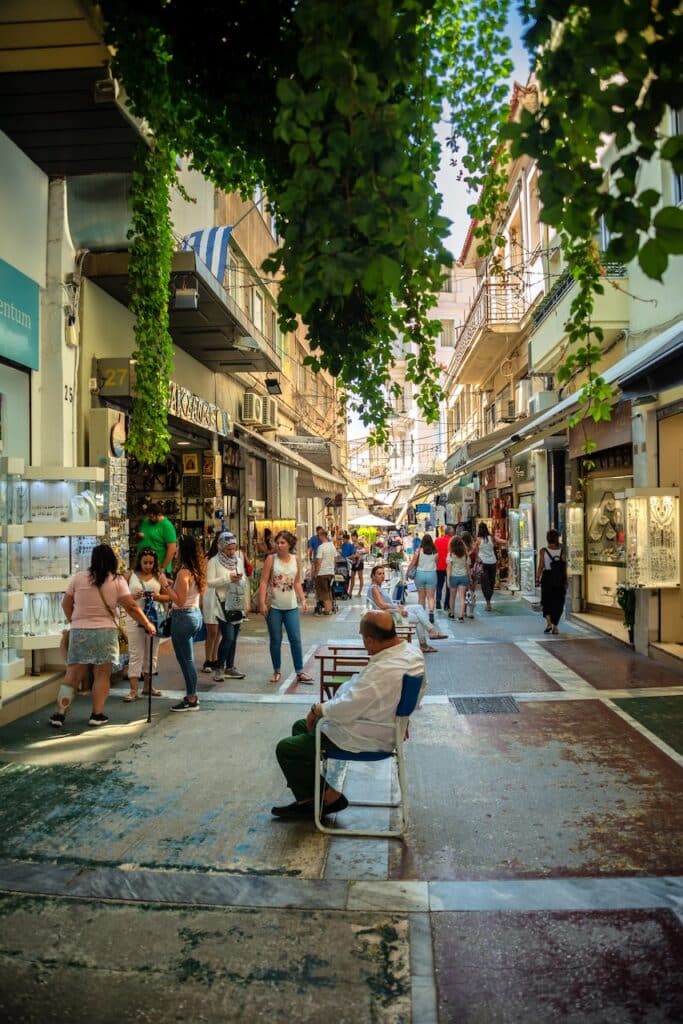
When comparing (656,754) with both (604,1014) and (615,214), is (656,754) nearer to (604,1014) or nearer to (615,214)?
(604,1014)

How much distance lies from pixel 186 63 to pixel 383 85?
71.4 inches

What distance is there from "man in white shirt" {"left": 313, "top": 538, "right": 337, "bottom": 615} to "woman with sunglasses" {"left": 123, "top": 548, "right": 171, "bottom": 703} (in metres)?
7.55

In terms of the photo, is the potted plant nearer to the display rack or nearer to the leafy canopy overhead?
the leafy canopy overhead

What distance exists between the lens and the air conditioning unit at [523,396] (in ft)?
71.9

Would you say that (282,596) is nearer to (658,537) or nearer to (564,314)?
(658,537)

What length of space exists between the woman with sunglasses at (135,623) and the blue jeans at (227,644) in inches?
35.6

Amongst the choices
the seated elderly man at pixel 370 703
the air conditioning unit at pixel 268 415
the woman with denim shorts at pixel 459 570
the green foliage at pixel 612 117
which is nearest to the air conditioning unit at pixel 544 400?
the woman with denim shorts at pixel 459 570

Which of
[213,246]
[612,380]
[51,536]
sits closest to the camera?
[51,536]

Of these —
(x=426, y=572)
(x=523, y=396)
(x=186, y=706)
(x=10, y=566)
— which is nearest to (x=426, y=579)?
(x=426, y=572)

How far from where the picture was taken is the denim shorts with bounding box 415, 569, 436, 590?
13473mm

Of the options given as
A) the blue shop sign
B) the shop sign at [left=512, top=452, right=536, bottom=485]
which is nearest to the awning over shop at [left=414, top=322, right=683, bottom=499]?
the shop sign at [left=512, top=452, right=536, bottom=485]

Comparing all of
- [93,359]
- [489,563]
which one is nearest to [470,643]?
[489,563]

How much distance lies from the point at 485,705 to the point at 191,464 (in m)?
8.69

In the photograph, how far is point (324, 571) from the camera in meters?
16.2
